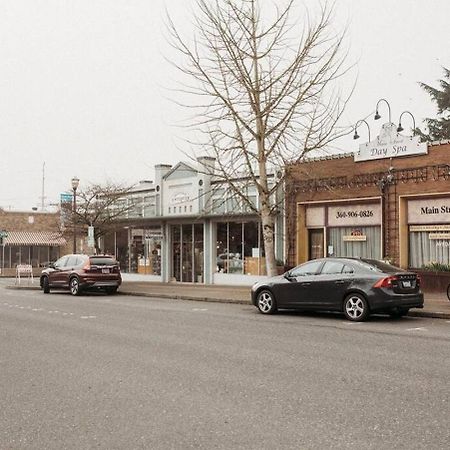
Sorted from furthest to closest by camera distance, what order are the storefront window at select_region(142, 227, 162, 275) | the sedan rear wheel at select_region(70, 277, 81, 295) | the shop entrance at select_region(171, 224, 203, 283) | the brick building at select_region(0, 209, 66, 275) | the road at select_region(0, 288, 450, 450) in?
the brick building at select_region(0, 209, 66, 275), the storefront window at select_region(142, 227, 162, 275), the shop entrance at select_region(171, 224, 203, 283), the sedan rear wheel at select_region(70, 277, 81, 295), the road at select_region(0, 288, 450, 450)

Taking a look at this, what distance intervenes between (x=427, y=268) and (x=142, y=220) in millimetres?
15806

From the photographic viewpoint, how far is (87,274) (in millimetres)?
23531

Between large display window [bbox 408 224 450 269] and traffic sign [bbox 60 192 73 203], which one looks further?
traffic sign [bbox 60 192 73 203]

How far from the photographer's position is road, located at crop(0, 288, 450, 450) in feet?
17.3

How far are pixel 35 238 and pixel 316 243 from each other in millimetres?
33786

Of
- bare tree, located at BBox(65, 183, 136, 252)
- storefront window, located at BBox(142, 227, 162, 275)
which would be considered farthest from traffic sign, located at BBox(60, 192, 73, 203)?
storefront window, located at BBox(142, 227, 162, 275)

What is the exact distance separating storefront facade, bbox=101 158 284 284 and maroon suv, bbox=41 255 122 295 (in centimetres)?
428

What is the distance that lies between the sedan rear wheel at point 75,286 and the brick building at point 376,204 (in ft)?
26.8

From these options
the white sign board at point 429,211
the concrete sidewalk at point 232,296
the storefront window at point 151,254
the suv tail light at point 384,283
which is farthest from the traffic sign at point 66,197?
the suv tail light at point 384,283

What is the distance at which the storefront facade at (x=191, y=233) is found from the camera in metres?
26.1

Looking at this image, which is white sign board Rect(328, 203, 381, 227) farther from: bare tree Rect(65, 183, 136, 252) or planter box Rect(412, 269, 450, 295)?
bare tree Rect(65, 183, 136, 252)

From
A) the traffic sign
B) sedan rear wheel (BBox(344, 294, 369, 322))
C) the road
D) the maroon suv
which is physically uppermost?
the traffic sign

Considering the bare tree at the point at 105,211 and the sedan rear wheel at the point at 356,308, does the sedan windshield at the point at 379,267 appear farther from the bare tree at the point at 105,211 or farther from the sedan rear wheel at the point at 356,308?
the bare tree at the point at 105,211

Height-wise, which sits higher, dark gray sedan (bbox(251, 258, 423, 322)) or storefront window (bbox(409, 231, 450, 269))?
storefront window (bbox(409, 231, 450, 269))
